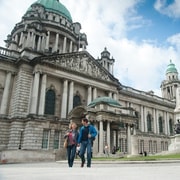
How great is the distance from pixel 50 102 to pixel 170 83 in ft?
152

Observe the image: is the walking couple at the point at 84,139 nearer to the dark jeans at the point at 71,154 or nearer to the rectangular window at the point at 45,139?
the dark jeans at the point at 71,154

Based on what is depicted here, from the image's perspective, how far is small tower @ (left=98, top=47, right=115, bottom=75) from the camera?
50.1m

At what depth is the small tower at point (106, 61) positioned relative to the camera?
50125mm

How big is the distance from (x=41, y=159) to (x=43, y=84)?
47.5ft

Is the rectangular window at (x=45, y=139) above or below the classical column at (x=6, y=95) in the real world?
below

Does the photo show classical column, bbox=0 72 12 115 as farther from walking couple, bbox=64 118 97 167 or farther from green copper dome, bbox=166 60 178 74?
green copper dome, bbox=166 60 178 74

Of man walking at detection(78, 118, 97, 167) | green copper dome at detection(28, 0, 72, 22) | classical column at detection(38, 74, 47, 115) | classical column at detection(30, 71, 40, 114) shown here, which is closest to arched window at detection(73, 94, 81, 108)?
classical column at detection(38, 74, 47, 115)

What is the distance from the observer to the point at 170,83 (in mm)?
67750

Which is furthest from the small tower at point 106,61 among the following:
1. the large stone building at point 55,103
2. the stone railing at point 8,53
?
the stone railing at point 8,53

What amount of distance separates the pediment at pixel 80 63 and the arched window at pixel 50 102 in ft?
16.1

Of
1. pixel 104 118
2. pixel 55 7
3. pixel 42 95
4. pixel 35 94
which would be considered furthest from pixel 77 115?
pixel 55 7

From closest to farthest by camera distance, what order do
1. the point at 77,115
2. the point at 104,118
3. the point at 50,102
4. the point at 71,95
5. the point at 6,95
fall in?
the point at 104,118, the point at 77,115, the point at 6,95, the point at 50,102, the point at 71,95

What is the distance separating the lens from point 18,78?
33.0 meters

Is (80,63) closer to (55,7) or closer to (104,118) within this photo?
(104,118)
